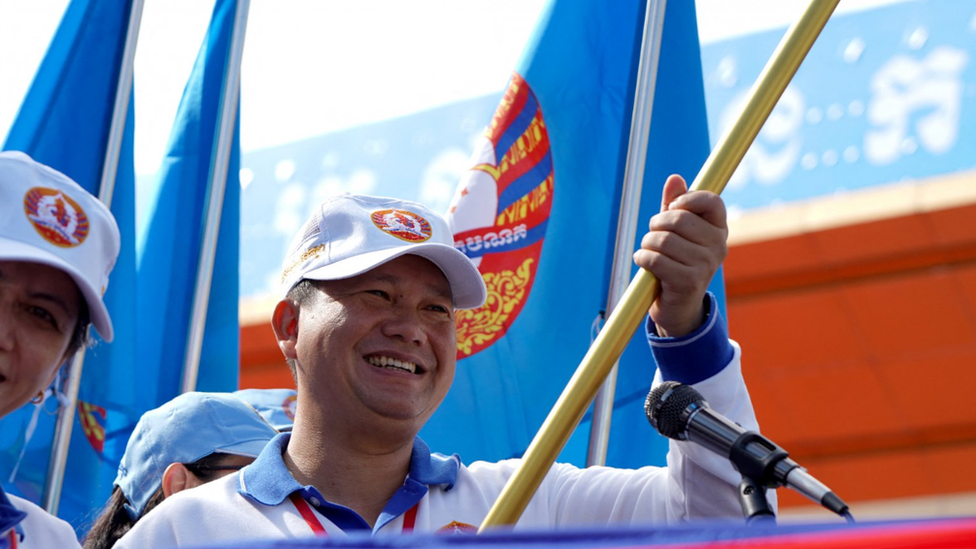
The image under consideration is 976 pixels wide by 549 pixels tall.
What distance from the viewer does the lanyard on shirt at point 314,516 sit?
190cm

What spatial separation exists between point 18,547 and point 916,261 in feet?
25.2

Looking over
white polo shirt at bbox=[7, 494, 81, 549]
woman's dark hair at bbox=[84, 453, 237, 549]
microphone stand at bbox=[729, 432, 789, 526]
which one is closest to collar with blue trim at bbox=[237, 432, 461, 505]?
white polo shirt at bbox=[7, 494, 81, 549]

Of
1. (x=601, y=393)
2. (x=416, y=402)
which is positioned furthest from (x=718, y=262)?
(x=601, y=393)

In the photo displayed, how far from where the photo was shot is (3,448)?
3.78 metres

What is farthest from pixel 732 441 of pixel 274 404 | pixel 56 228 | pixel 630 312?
pixel 274 404

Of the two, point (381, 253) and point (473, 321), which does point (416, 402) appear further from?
point (473, 321)

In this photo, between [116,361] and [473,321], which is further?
[116,361]

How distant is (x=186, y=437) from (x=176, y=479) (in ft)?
0.33

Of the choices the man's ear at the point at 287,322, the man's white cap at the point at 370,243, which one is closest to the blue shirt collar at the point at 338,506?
the man's ear at the point at 287,322

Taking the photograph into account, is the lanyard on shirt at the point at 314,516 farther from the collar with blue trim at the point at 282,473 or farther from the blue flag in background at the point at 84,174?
the blue flag in background at the point at 84,174

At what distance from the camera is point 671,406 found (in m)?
1.47

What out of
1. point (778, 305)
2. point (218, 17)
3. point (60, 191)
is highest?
point (778, 305)

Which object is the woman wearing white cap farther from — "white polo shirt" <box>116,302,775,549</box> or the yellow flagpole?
the yellow flagpole

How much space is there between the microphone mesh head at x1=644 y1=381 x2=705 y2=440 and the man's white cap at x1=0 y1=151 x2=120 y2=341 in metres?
0.86
